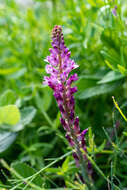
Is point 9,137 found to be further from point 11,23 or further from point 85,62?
point 11,23

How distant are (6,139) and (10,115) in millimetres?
110

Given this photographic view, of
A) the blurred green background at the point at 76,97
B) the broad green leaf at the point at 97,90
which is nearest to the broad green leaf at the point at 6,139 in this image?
the blurred green background at the point at 76,97

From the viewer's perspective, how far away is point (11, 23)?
1999 millimetres

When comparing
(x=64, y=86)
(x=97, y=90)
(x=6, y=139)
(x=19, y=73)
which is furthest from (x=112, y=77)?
(x=19, y=73)

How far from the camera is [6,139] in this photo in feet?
3.89

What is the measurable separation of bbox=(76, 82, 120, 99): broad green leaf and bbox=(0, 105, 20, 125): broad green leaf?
0.31 meters

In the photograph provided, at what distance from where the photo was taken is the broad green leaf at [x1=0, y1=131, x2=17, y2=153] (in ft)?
3.70

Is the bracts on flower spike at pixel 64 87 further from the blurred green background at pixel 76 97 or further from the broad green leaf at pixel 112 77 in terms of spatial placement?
the broad green leaf at pixel 112 77

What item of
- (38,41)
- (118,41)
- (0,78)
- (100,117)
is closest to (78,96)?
Answer: (100,117)

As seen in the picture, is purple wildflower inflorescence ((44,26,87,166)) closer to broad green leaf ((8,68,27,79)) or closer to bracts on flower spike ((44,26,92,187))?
bracts on flower spike ((44,26,92,187))

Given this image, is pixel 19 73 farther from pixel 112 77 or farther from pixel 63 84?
pixel 63 84

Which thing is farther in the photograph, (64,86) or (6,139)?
(6,139)

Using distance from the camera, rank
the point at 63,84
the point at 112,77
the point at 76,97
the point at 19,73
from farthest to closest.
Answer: the point at 19,73 < the point at 76,97 < the point at 112,77 < the point at 63,84

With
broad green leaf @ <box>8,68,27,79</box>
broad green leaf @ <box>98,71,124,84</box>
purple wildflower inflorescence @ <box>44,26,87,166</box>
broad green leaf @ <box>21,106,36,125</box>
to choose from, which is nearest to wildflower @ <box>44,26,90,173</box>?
purple wildflower inflorescence @ <box>44,26,87,166</box>
